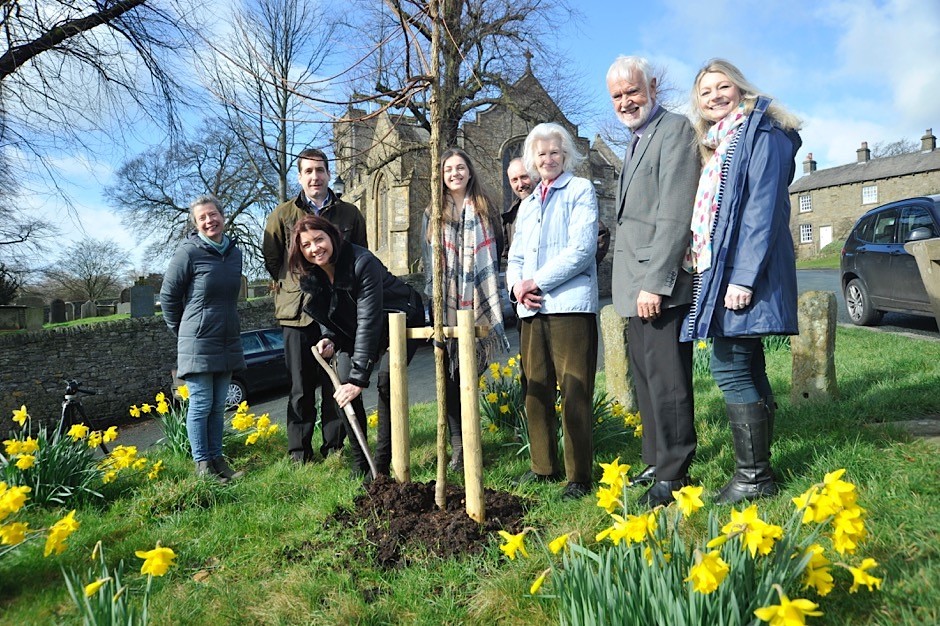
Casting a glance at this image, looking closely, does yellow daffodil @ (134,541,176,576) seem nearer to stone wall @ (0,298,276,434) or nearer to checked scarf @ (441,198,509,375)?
checked scarf @ (441,198,509,375)

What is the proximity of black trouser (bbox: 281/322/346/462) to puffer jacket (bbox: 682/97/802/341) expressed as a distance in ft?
9.05

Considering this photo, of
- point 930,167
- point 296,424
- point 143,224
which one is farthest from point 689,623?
point 930,167

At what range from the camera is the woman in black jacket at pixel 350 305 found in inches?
136

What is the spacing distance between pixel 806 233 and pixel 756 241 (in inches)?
2061

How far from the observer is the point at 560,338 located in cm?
309

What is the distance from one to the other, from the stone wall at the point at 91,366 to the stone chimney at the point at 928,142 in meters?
53.0

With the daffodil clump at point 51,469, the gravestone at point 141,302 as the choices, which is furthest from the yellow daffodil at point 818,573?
the gravestone at point 141,302

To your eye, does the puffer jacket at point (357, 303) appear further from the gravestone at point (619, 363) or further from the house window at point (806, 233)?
the house window at point (806, 233)

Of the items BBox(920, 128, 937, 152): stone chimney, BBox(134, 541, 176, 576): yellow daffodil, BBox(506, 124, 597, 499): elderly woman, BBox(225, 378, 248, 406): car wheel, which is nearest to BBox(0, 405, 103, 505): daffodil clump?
BBox(134, 541, 176, 576): yellow daffodil

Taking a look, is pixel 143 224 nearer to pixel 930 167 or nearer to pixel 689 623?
pixel 689 623

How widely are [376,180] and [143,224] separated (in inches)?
487

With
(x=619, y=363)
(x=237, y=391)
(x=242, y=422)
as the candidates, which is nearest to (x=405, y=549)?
(x=242, y=422)

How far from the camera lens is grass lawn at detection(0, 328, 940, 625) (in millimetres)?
1999

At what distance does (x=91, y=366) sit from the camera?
13.7 metres
